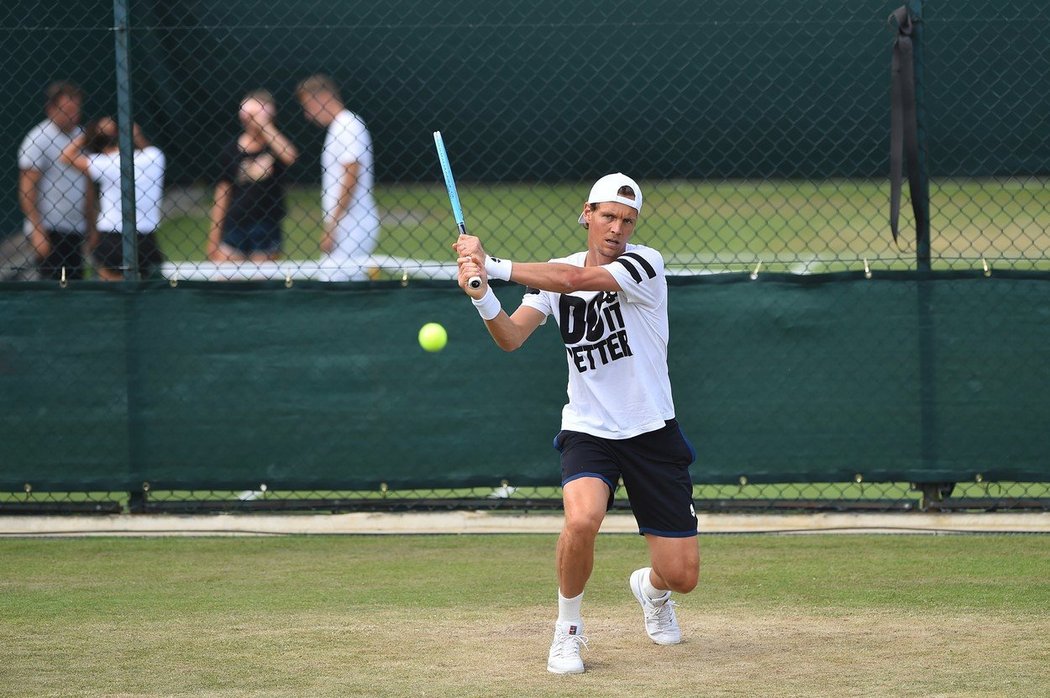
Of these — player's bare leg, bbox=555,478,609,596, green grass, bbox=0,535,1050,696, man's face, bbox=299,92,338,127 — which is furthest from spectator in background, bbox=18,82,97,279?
player's bare leg, bbox=555,478,609,596

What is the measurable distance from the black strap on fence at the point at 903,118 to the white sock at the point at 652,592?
2.71 metres

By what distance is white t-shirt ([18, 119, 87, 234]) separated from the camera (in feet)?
28.3

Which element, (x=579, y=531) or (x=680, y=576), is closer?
(x=579, y=531)

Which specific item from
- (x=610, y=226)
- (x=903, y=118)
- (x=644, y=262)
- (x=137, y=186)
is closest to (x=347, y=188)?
(x=137, y=186)

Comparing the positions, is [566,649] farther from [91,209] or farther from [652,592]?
[91,209]

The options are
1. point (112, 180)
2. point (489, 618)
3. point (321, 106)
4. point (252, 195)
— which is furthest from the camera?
point (252, 195)

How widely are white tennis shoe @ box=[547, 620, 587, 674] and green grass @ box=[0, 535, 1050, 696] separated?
76mm

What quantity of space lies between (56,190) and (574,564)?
17.6 ft

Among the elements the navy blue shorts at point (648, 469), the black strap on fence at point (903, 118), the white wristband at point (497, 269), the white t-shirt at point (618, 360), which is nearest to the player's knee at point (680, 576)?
the navy blue shorts at point (648, 469)

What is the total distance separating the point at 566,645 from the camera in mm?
4695

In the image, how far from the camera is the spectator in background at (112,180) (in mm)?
8227

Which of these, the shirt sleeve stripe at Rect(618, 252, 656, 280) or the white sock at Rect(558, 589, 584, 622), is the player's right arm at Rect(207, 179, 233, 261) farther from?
the white sock at Rect(558, 589, 584, 622)

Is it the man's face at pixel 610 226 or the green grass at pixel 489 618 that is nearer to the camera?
the green grass at pixel 489 618

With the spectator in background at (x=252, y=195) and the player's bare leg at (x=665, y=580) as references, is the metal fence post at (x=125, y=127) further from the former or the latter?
the player's bare leg at (x=665, y=580)
